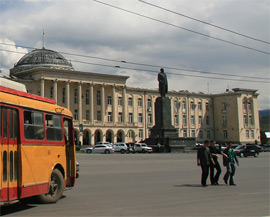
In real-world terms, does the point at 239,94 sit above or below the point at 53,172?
above

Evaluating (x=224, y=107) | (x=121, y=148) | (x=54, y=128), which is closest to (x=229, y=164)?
(x=54, y=128)

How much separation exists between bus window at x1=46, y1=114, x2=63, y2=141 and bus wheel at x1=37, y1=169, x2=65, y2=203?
2.89ft

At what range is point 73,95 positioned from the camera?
3211 inches

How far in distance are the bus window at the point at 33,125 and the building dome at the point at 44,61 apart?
70755mm

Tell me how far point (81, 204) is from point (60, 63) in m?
72.9

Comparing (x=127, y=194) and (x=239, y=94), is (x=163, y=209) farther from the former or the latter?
(x=239, y=94)

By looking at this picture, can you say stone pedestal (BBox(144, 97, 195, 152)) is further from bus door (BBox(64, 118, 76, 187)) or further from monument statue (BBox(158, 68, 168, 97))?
bus door (BBox(64, 118, 76, 187))

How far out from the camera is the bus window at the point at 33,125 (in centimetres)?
889

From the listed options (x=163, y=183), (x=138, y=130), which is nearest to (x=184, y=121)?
(x=138, y=130)

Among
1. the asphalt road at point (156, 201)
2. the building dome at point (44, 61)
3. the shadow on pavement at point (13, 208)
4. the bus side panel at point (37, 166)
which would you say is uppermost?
the building dome at point (44, 61)

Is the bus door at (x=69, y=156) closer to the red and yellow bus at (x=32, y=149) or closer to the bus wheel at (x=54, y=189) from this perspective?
the red and yellow bus at (x=32, y=149)

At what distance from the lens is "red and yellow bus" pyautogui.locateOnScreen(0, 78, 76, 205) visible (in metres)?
8.09

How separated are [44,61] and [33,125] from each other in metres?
72.2

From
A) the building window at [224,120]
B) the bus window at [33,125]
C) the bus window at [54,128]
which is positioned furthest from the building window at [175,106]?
the bus window at [33,125]
